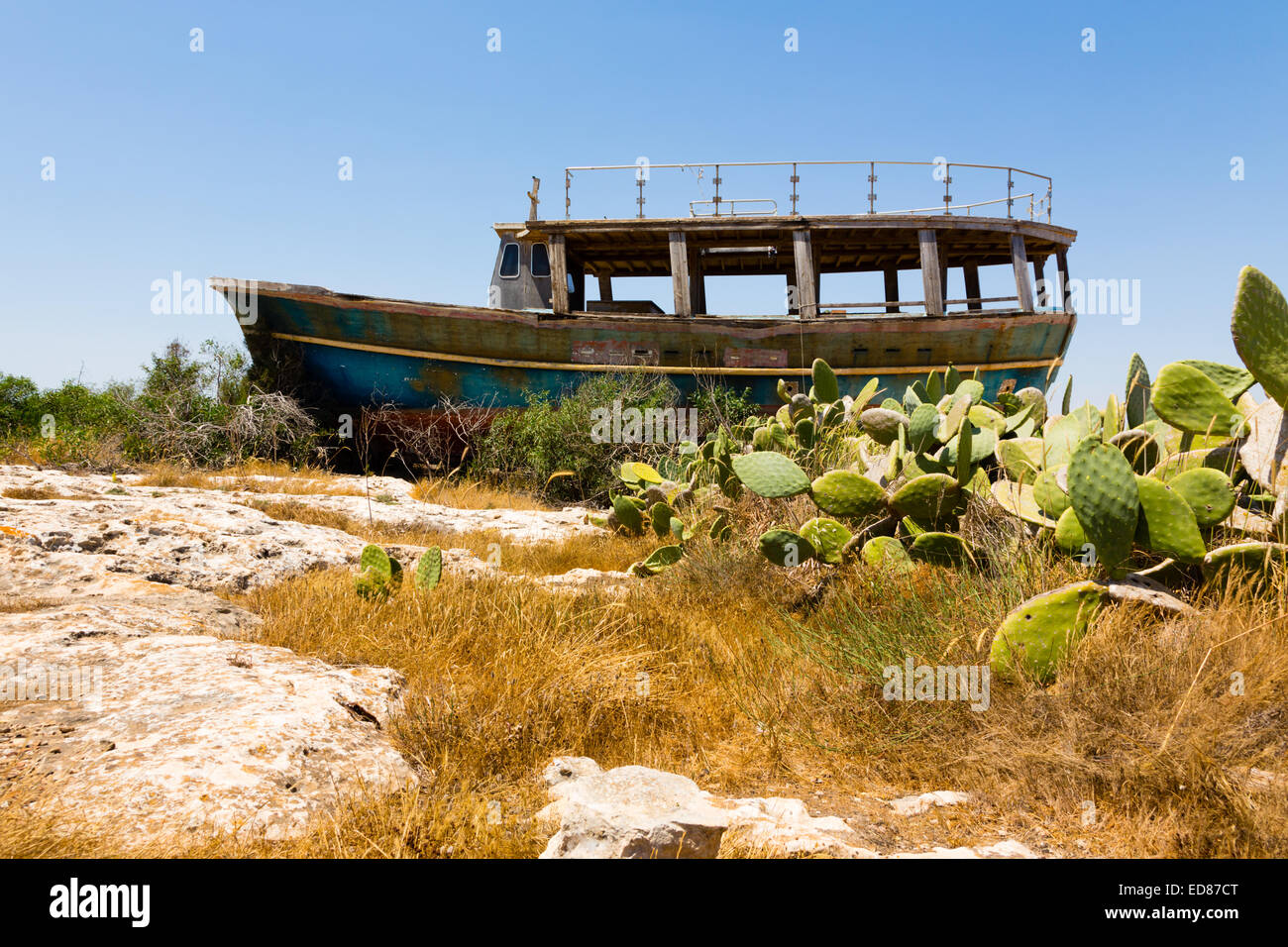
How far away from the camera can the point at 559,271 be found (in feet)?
35.7

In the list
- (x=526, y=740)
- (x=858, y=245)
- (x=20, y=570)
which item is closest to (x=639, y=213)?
(x=858, y=245)

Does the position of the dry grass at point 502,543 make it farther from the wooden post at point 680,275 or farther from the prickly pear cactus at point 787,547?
the wooden post at point 680,275

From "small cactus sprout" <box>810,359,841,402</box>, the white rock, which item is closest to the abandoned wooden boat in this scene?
"small cactus sprout" <box>810,359,841,402</box>

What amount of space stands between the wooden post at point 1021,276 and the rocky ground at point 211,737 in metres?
11.5

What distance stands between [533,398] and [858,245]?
20.9 feet

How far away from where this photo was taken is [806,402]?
591 cm

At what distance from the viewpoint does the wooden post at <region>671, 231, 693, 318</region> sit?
10.6 metres

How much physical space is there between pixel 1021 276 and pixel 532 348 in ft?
26.6

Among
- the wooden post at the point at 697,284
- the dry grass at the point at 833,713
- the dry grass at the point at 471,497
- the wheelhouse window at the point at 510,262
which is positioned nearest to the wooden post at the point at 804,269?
the wooden post at the point at 697,284

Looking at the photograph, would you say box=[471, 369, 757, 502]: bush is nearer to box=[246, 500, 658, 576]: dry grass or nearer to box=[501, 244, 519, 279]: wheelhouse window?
box=[501, 244, 519, 279]: wheelhouse window

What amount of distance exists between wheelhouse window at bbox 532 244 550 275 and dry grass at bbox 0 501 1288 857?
905 centimetres

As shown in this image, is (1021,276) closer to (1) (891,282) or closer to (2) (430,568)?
(1) (891,282)

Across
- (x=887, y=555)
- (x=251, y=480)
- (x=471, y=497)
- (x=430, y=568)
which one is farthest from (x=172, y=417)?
(x=887, y=555)
